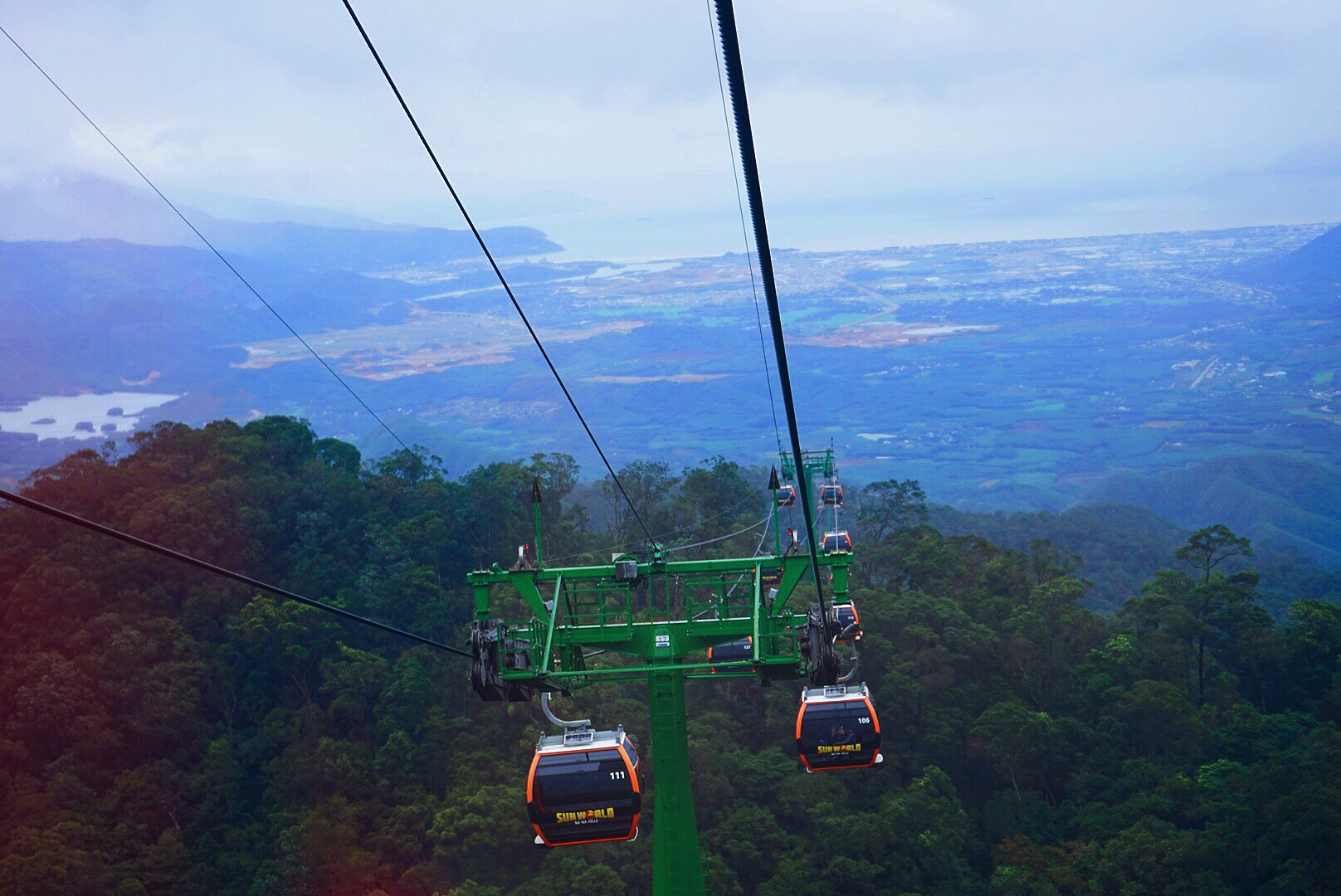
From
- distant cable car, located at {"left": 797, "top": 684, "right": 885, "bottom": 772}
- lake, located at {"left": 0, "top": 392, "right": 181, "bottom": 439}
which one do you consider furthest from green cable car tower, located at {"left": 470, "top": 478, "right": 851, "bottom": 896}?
lake, located at {"left": 0, "top": 392, "right": 181, "bottom": 439}

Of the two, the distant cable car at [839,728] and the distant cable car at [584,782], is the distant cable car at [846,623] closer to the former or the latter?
the distant cable car at [839,728]

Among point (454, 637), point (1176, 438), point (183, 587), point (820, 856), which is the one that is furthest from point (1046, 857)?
point (1176, 438)

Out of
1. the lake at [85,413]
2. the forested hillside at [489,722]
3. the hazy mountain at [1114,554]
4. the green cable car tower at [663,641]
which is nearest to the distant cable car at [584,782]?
the green cable car tower at [663,641]

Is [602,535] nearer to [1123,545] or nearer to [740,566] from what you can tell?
[740,566]

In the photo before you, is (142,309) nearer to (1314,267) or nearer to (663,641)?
(663,641)

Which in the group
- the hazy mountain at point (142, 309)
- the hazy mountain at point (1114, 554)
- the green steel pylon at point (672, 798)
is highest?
the hazy mountain at point (142, 309)

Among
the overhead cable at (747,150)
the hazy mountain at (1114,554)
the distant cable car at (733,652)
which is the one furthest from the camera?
the hazy mountain at (1114,554)
